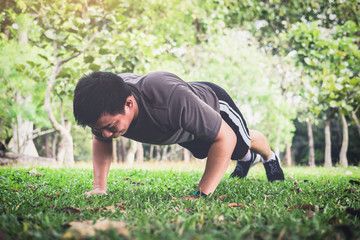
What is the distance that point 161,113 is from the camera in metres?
2.50

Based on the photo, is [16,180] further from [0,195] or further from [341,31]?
[341,31]

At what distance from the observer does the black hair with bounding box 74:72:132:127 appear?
7.38 feet

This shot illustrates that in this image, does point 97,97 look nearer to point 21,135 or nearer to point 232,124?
point 232,124

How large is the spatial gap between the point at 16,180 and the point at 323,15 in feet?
49.1

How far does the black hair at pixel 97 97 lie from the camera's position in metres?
2.25

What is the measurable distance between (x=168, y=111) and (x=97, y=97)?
60 centimetres

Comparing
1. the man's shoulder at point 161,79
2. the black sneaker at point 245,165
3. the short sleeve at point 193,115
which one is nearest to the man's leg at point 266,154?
the black sneaker at point 245,165

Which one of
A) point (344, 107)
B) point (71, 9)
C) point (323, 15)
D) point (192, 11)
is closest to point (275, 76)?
point (323, 15)

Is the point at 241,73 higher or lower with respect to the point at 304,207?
higher

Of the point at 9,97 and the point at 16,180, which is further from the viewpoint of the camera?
the point at 9,97

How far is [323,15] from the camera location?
14.0m

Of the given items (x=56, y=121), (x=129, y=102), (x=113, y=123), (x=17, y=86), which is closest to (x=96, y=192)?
(x=113, y=123)

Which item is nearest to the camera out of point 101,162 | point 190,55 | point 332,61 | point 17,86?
point 101,162

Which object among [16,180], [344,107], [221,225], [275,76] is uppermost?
[275,76]
